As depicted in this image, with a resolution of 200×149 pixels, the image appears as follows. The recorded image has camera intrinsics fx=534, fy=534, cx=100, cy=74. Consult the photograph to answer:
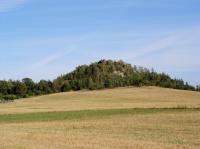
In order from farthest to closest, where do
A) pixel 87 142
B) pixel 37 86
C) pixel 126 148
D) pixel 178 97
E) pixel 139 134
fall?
pixel 37 86
pixel 178 97
pixel 139 134
pixel 87 142
pixel 126 148

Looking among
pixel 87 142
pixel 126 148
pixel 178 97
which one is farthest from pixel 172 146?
pixel 178 97

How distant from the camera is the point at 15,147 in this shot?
2061 centimetres

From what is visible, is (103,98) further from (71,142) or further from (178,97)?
(71,142)

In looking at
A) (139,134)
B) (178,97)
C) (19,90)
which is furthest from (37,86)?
(139,134)

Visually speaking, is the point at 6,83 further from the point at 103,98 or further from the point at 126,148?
the point at 126,148

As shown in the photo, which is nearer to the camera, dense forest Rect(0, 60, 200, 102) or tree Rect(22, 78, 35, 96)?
dense forest Rect(0, 60, 200, 102)

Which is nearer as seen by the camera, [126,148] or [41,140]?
[126,148]

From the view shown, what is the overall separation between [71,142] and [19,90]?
107m

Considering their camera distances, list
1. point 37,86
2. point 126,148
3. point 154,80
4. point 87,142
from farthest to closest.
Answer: point 37,86 → point 154,80 → point 87,142 → point 126,148

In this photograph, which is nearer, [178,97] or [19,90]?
[178,97]

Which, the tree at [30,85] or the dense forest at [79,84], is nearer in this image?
the dense forest at [79,84]

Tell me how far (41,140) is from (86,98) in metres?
72.7

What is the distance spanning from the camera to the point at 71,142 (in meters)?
22.2

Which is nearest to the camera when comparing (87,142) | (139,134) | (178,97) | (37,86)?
(87,142)
